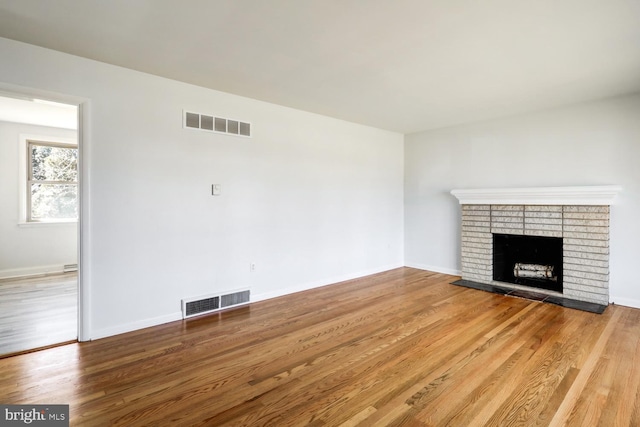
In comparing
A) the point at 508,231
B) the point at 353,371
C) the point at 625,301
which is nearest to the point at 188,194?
the point at 353,371

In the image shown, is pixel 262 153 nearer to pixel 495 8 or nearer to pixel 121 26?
pixel 121 26

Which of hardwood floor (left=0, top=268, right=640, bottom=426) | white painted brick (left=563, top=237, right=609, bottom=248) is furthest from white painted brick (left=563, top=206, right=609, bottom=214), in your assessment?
hardwood floor (left=0, top=268, right=640, bottom=426)

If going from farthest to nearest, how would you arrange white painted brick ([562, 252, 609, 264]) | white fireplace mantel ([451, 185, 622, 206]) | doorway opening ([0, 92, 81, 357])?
doorway opening ([0, 92, 81, 357]), white painted brick ([562, 252, 609, 264]), white fireplace mantel ([451, 185, 622, 206])

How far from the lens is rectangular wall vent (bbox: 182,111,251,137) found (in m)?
3.43

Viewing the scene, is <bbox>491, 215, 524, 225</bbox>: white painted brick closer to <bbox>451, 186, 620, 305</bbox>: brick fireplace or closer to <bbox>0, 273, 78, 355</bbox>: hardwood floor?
<bbox>451, 186, 620, 305</bbox>: brick fireplace

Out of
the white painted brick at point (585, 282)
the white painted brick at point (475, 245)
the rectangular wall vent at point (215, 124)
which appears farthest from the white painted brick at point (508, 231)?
the rectangular wall vent at point (215, 124)

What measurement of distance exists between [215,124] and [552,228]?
445 centimetres

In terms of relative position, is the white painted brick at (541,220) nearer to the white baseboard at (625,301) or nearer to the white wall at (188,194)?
the white baseboard at (625,301)

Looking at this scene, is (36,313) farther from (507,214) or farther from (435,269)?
(507,214)

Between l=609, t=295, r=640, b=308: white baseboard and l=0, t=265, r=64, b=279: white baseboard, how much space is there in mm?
8346

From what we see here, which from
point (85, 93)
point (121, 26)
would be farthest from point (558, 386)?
point (85, 93)

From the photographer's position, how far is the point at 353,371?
234 cm

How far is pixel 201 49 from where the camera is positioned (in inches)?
104

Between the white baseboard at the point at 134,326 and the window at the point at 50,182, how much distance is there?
368cm
